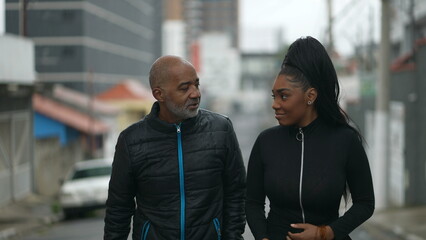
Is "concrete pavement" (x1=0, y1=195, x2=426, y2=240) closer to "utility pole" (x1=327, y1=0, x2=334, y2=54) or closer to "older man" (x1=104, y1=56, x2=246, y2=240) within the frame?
"older man" (x1=104, y1=56, x2=246, y2=240)

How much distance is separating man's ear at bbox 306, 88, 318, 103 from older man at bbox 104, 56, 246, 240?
69 cm

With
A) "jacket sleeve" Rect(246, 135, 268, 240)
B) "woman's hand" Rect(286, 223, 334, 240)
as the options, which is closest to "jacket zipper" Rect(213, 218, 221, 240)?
"jacket sleeve" Rect(246, 135, 268, 240)

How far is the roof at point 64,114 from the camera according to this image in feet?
101

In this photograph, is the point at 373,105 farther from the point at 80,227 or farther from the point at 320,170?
the point at 320,170

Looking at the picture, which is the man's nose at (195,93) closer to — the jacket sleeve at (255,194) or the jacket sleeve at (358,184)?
the jacket sleeve at (255,194)

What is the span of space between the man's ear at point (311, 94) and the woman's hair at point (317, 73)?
0.05ft

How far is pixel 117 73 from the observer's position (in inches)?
2766

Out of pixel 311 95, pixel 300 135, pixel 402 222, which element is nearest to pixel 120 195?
pixel 300 135

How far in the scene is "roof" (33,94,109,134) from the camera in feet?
101

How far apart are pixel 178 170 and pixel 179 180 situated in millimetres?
57

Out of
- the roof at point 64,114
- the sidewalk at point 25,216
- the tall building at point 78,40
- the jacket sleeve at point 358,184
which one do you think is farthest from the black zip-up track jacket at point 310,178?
the tall building at point 78,40

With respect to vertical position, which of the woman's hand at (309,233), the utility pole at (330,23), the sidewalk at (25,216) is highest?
the utility pole at (330,23)

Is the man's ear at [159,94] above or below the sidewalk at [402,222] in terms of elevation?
above

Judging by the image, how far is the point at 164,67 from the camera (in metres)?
4.31
